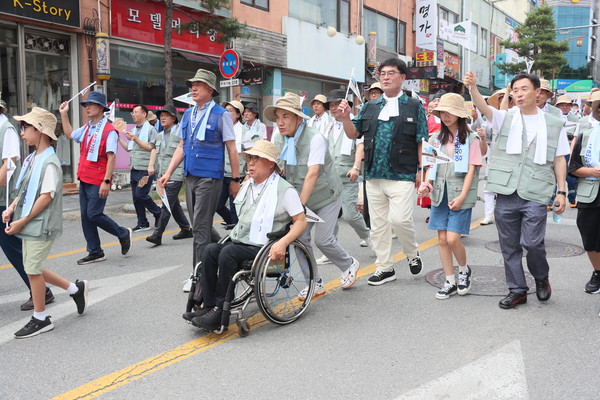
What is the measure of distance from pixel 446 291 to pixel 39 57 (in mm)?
10943

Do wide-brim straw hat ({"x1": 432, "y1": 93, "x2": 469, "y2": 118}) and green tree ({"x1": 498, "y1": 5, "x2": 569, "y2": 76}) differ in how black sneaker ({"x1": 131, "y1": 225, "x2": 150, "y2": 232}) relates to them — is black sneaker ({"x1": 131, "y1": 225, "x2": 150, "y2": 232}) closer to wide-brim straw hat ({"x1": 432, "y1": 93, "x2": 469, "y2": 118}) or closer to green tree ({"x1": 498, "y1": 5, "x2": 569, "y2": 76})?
wide-brim straw hat ({"x1": 432, "y1": 93, "x2": 469, "y2": 118})

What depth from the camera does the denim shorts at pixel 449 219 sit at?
476cm

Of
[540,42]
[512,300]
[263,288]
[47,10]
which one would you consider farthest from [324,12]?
[540,42]

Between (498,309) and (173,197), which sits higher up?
(173,197)

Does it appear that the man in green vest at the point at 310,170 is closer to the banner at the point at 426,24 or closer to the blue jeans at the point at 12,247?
the blue jeans at the point at 12,247

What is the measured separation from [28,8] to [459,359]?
37.1 ft

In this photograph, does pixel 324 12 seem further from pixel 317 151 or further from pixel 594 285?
pixel 594 285

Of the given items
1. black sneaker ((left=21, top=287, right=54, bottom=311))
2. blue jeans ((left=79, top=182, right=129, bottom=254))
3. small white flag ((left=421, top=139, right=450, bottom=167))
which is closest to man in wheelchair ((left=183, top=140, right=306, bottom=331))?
small white flag ((left=421, top=139, right=450, bottom=167))

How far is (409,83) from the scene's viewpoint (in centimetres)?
2669

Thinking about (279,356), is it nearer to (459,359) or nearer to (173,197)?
(459,359)

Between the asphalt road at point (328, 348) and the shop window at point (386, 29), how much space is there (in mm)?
20464

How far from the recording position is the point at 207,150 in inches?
196

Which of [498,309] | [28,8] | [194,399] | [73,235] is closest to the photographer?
[194,399]

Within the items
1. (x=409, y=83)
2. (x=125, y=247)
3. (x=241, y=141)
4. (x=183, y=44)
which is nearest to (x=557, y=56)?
(x=409, y=83)
